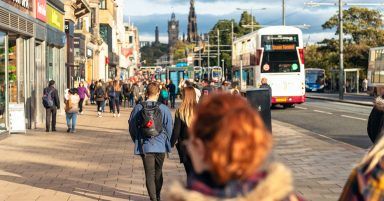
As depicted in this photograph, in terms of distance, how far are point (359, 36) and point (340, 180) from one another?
62.5 m

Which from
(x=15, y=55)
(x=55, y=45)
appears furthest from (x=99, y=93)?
(x=15, y=55)

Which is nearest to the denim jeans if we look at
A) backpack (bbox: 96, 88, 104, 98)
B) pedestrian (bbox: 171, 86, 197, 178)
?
pedestrian (bbox: 171, 86, 197, 178)

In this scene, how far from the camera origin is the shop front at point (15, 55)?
1745cm

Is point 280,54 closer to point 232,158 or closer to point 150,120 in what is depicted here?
point 150,120

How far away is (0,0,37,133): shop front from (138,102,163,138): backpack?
384 inches

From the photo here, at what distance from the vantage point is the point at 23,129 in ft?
59.2

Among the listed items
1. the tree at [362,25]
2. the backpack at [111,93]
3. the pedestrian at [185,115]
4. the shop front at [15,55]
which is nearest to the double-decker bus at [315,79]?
the tree at [362,25]

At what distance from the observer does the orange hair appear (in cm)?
217

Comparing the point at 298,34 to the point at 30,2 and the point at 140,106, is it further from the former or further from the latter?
the point at 140,106

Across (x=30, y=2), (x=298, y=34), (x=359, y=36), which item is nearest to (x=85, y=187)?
(x=30, y=2)

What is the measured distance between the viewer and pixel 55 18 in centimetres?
2562

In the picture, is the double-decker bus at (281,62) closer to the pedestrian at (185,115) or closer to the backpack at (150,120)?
the pedestrian at (185,115)

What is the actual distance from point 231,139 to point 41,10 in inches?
821

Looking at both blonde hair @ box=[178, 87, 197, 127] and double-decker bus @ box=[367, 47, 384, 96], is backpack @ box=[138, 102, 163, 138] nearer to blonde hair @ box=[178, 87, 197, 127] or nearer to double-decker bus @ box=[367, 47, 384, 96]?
blonde hair @ box=[178, 87, 197, 127]
